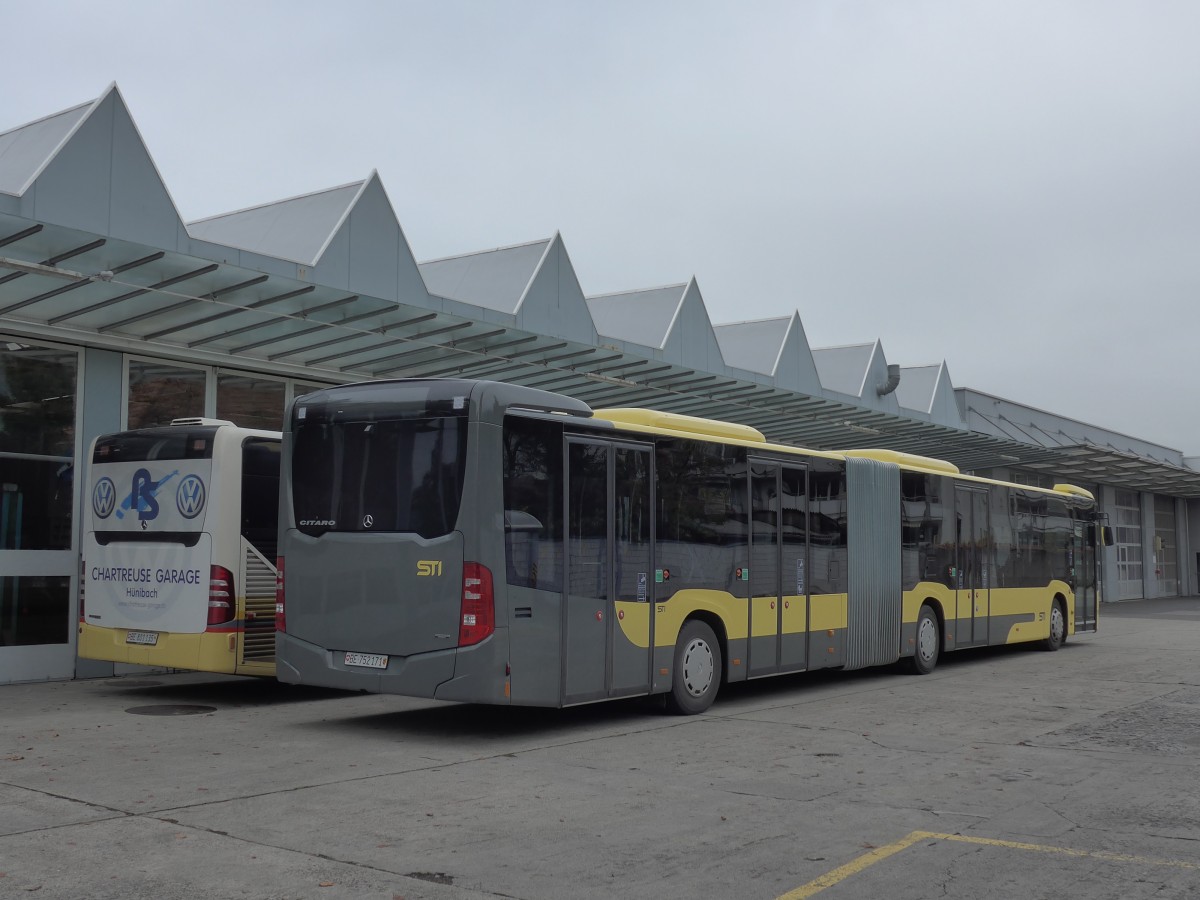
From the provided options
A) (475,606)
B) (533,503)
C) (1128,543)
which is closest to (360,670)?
(475,606)

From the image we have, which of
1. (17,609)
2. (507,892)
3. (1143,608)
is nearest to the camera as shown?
(507,892)

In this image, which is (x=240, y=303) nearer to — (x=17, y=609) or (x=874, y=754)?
(x=17, y=609)

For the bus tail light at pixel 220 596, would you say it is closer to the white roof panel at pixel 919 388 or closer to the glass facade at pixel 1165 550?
the white roof panel at pixel 919 388

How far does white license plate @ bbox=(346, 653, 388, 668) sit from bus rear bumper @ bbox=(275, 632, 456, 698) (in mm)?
35

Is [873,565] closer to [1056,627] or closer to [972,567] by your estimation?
[972,567]

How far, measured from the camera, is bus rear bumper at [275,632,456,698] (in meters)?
9.93

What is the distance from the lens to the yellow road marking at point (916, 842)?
18.6ft

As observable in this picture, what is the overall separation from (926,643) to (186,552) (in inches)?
413

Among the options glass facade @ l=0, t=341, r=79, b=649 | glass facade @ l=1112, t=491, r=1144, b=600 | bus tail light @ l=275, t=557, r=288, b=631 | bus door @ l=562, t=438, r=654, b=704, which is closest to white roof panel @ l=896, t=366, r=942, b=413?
glass facade @ l=1112, t=491, r=1144, b=600

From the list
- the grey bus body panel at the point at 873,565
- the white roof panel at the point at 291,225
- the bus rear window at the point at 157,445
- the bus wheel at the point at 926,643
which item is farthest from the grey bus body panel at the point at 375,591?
the bus wheel at the point at 926,643

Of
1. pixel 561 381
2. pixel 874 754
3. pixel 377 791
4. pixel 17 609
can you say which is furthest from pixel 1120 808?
pixel 561 381

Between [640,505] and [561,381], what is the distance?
9704mm

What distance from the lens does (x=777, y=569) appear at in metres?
13.7

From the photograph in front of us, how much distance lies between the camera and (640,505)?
11469 millimetres
